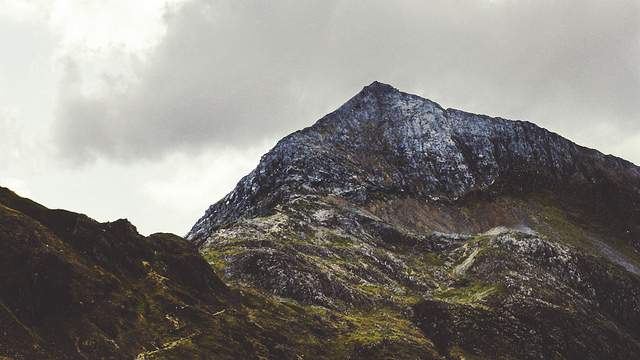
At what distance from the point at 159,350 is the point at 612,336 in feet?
375

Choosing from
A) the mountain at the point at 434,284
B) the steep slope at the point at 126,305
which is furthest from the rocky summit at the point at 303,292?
the mountain at the point at 434,284

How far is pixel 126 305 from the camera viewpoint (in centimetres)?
8419

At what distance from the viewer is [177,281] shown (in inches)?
4065

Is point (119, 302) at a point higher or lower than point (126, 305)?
higher

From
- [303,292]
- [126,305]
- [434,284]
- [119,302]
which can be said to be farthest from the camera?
[434,284]

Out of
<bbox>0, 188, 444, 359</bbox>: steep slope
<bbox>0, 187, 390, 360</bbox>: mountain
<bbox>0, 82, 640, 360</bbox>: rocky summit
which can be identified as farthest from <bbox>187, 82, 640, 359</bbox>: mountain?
<bbox>0, 187, 390, 360</bbox>: mountain

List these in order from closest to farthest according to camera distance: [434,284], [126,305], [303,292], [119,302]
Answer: [119,302]
[126,305]
[303,292]
[434,284]

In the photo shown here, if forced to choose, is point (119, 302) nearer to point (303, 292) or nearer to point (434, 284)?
point (303, 292)

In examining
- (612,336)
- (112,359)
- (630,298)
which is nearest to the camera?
(112,359)

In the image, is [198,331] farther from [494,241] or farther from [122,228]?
[494,241]

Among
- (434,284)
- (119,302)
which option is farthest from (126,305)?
(434,284)

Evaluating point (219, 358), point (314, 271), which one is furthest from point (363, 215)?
point (219, 358)

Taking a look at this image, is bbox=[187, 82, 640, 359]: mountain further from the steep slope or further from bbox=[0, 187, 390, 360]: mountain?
bbox=[0, 187, 390, 360]: mountain

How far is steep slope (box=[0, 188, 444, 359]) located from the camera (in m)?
70.6
